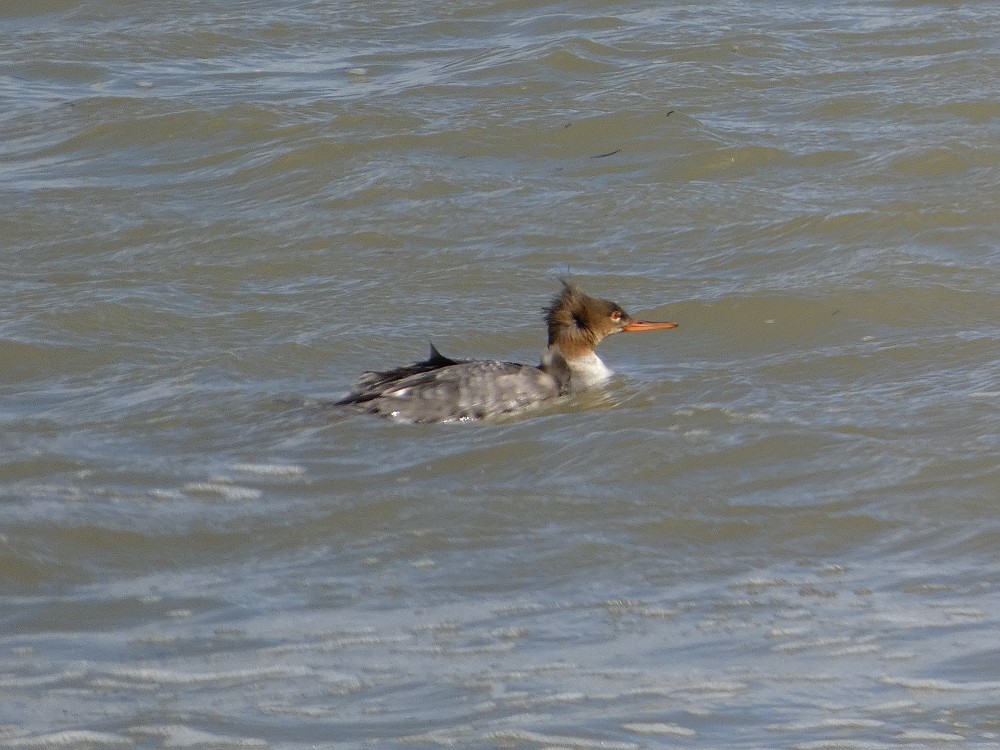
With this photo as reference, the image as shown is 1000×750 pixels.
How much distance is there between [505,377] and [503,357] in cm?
87

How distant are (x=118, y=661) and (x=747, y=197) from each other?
669 cm

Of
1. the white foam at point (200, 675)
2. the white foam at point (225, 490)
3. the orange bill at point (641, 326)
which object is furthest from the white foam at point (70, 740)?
the orange bill at point (641, 326)

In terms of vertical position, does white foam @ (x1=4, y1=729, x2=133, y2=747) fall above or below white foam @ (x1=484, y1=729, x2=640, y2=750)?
above

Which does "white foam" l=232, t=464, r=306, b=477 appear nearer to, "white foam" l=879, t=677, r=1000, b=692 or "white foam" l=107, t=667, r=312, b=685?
"white foam" l=107, t=667, r=312, b=685

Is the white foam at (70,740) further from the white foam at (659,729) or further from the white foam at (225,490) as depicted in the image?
the white foam at (225,490)

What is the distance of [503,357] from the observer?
9.38 meters

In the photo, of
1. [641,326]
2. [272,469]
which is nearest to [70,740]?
[272,469]

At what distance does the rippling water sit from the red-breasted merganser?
0.18m

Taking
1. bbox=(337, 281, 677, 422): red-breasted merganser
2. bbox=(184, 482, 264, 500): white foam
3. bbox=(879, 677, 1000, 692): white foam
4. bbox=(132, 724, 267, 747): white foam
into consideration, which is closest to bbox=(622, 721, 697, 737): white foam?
bbox=(879, 677, 1000, 692): white foam

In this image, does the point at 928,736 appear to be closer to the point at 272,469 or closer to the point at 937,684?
the point at 937,684

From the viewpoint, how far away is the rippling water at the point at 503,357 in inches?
211

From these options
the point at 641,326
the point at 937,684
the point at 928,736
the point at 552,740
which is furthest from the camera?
the point at 641,326

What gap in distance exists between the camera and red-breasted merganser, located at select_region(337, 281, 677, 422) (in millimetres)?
8297

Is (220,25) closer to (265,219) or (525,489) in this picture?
(265,219)
